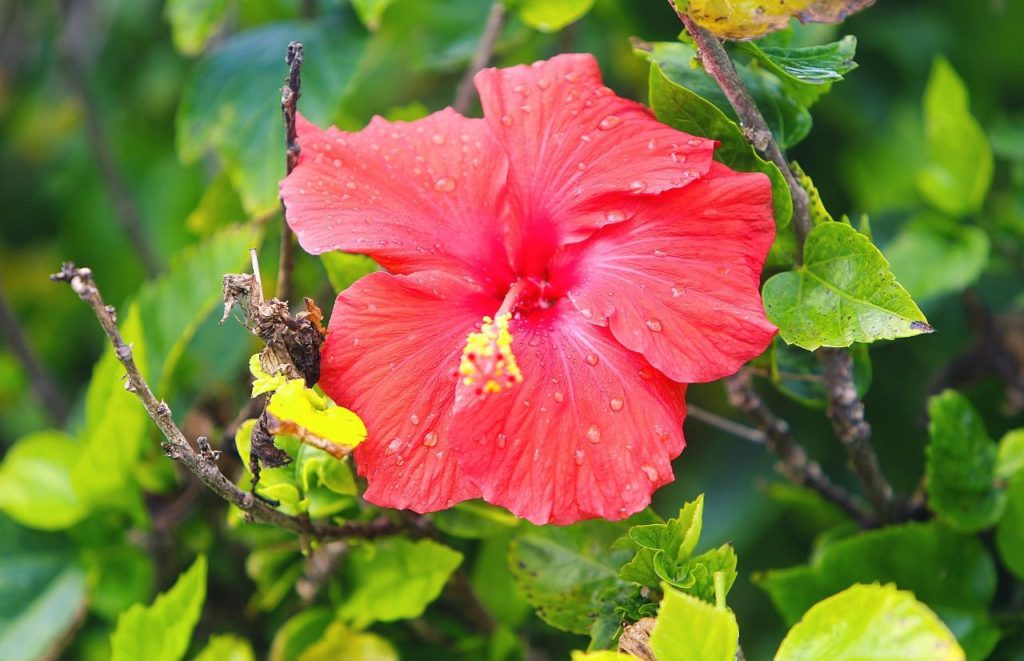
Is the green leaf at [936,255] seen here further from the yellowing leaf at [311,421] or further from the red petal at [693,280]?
the yellowing leaf at [311,421]

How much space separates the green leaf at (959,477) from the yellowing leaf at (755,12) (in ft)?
1.46

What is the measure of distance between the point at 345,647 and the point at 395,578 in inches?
5.0

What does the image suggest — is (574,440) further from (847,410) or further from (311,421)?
(847,410)

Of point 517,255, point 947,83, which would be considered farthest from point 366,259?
point 947,83

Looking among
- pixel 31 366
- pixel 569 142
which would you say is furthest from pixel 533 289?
pixel 31 366

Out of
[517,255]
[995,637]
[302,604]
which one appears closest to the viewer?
[517,255]

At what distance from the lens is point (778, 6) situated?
74 cm

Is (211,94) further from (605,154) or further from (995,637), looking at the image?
(995,637)

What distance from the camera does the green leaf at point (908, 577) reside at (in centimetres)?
96

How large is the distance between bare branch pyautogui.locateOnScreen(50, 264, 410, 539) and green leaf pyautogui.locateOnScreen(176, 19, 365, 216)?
0.46m

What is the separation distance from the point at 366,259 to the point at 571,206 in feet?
0.73

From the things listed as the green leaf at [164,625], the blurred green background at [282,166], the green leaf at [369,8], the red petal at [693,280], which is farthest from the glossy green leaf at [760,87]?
the green leaf at [164,625]

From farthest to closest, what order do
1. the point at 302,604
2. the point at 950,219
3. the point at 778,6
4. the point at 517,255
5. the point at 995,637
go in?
1. the point at 950,219
2. the point at 302,604
3. the point at 995,637
4. the point at 517,255
5. the point at 778,6

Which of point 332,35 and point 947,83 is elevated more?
point 332,35
